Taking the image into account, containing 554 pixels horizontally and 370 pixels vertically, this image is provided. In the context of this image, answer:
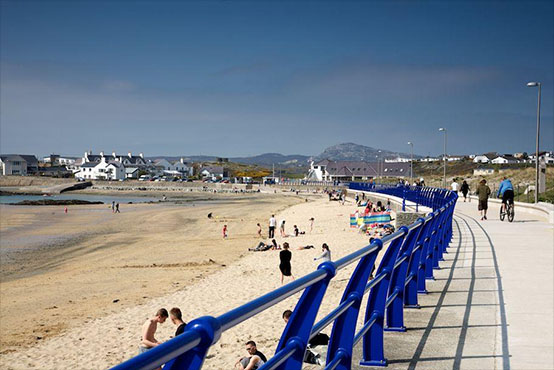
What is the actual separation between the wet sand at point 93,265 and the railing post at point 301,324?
11428mm

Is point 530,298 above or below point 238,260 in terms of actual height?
above

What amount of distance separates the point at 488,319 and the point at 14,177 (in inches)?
6065

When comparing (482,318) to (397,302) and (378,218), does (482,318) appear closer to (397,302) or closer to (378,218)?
(397,302)

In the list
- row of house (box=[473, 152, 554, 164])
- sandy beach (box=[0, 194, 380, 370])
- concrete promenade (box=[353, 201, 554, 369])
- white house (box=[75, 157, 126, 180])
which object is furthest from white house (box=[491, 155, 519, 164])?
concrete promenade (box=[353, 201, 554, 369])

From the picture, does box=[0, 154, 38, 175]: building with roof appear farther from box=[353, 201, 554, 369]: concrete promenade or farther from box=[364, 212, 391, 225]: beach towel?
box=[353, 201, 554, 369]: concrete promenade

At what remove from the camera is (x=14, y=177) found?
142m

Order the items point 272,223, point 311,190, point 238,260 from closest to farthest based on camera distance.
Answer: point 238,260 < point 272,223 < point 311,190

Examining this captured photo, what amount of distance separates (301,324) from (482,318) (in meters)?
4.30

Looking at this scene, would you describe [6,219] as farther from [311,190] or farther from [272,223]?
[311,190]

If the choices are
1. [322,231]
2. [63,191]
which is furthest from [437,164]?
[322,231]

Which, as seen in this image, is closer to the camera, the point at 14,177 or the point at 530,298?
the point at 530,298

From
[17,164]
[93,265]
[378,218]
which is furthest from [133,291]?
[17,164]

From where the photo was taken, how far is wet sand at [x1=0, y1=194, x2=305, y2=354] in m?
14.5

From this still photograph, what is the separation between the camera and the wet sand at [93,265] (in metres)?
14.5
